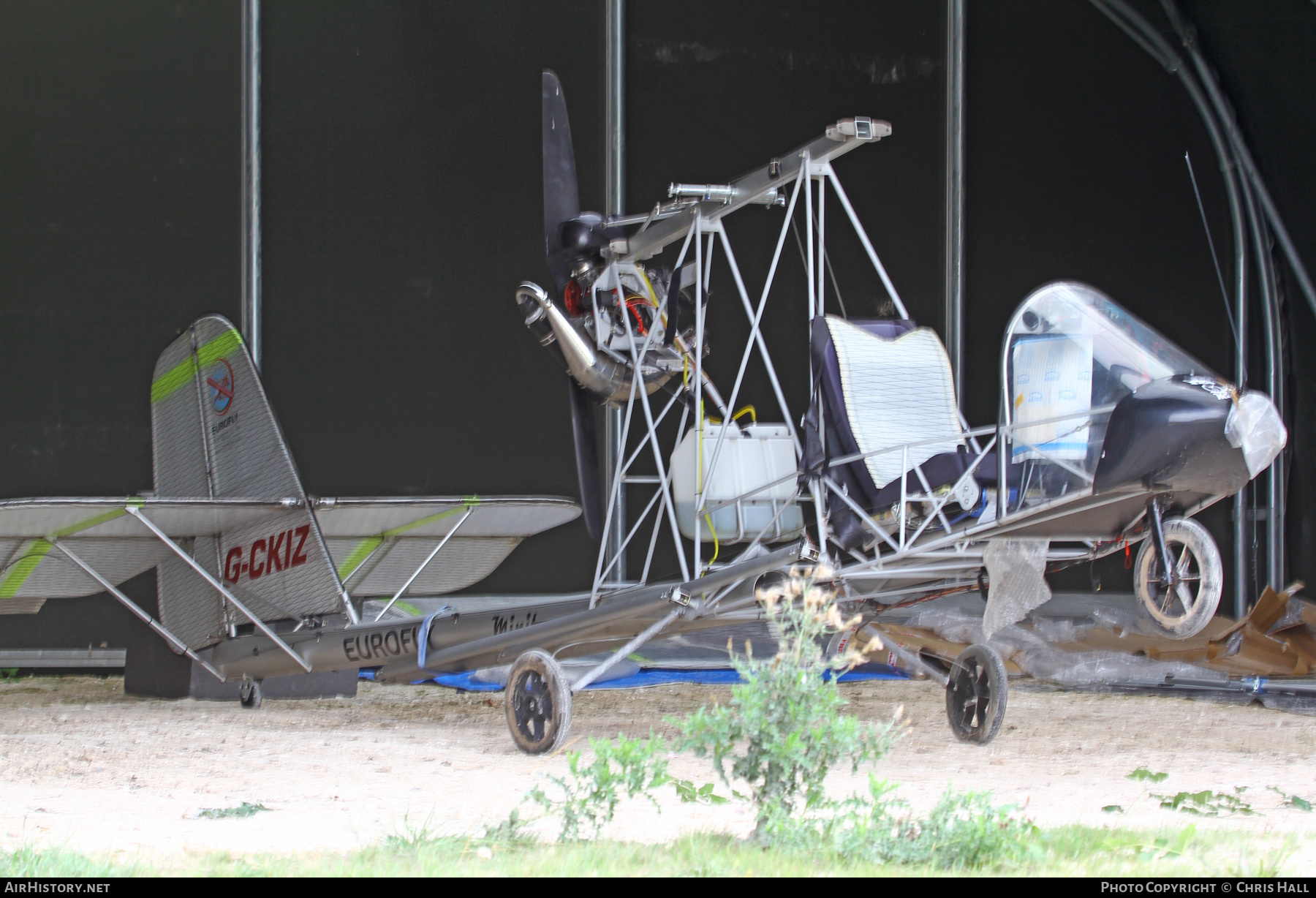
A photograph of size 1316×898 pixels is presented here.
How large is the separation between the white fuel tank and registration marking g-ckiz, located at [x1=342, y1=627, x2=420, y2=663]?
1.72 meters

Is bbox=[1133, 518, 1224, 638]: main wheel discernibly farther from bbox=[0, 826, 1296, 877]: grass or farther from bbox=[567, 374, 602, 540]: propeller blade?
bbox=[567, 374, 602, 540]: propeller blade

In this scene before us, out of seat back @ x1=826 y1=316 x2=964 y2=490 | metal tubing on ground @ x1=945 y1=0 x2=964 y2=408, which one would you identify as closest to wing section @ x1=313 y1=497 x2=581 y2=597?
seat back @ x1=826 y1=316 x2=964 y2=490

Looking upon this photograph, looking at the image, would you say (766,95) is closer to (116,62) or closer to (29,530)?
(116,62)

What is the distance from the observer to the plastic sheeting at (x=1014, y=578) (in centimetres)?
503

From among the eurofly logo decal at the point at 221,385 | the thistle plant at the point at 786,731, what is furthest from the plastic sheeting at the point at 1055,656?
the eurofly logo decal at the point at 221,385

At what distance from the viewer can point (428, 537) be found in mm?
7578

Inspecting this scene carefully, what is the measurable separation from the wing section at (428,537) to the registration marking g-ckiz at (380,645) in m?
0.78

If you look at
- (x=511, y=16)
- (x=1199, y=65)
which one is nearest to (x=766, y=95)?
(x=511, y=16)

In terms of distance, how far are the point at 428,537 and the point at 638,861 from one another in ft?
16.0

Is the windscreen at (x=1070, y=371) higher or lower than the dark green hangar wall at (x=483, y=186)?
lower

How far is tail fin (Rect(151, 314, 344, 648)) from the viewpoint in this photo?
6863 millimetres

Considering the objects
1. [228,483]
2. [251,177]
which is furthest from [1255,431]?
[251,177]

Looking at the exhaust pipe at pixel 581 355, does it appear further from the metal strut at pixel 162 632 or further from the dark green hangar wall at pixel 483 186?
the dark green hangar wall at pixel 483 186

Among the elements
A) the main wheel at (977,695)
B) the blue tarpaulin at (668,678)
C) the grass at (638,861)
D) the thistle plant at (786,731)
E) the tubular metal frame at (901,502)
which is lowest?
the blue tarpaulin at (668,678)
